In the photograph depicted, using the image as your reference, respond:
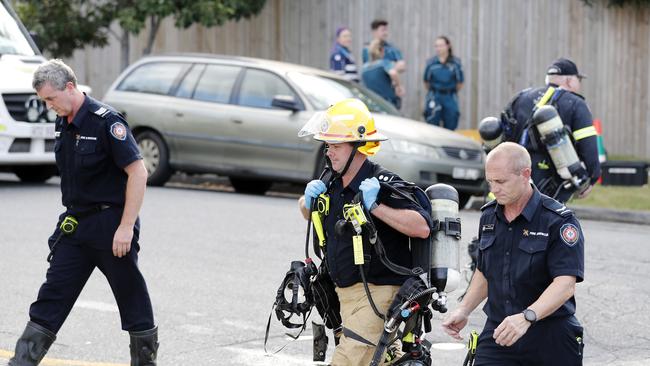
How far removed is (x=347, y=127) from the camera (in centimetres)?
579

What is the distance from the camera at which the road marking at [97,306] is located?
8819 mm

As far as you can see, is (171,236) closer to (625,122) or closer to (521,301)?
(521,301)

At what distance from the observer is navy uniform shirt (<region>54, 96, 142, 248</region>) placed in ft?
21.8

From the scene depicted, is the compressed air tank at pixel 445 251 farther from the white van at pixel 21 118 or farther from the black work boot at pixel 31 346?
the white van at pixel 21 118

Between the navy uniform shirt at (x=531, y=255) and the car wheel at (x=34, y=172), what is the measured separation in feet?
35.8

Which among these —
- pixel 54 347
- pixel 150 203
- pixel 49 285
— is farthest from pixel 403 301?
pixel 150 203

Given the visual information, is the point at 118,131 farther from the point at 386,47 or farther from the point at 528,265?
the point at 386,47

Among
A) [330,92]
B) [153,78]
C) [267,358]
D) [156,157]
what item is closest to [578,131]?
[267,358]

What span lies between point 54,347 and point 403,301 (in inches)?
117

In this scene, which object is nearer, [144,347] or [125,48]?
[144,347]

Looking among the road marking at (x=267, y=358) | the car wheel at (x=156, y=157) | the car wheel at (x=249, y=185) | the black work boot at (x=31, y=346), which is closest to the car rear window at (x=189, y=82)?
the car wheel at (x=156, y=157)

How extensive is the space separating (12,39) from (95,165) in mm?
8941

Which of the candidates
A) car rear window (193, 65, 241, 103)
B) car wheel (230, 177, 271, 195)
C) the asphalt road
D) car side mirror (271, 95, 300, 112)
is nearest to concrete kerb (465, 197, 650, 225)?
the asphalt road

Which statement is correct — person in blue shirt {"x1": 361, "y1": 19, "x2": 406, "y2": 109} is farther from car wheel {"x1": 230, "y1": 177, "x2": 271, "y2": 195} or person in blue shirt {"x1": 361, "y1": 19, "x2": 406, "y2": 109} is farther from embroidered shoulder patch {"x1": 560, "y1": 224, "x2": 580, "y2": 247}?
embroidered shoulder patch {"x1": 560, "y1": 224, "x2": 580, "y2": 247}
